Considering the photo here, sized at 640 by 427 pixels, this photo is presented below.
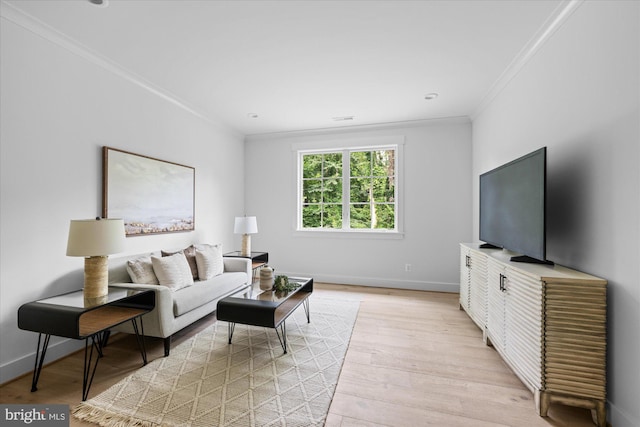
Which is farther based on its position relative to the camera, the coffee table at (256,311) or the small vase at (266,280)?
the small vase at (266,280)

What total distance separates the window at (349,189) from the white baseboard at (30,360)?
3.35m

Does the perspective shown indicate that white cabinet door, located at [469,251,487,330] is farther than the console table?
Yes

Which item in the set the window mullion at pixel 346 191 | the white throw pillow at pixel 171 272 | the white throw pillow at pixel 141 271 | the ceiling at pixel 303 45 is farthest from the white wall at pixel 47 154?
the window mullion at pixel 346 191

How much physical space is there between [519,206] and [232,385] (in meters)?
2.64

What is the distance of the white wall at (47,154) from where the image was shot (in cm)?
211

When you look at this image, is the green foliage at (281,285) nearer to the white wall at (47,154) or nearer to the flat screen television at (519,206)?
the white wall at (47,154)

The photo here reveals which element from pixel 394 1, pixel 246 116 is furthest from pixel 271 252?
pixel 394 1

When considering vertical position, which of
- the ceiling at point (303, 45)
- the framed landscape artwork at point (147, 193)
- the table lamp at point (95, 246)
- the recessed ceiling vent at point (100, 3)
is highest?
the ceiling at point (303, 45)

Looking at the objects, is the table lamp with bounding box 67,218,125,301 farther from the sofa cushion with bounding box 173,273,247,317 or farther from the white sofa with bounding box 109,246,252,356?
the sofa cushion with bounding box 173,273,247,317

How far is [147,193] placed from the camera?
10.7ft

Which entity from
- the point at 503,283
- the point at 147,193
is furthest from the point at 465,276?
the point at 147,193

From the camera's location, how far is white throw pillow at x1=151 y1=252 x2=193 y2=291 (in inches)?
110

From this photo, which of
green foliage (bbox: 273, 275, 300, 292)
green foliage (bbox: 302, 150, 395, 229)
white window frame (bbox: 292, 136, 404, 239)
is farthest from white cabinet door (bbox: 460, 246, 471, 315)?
green foliage (bbox: 273, 275, 300, 292)

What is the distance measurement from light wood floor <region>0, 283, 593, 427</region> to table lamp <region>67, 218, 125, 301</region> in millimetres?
679
